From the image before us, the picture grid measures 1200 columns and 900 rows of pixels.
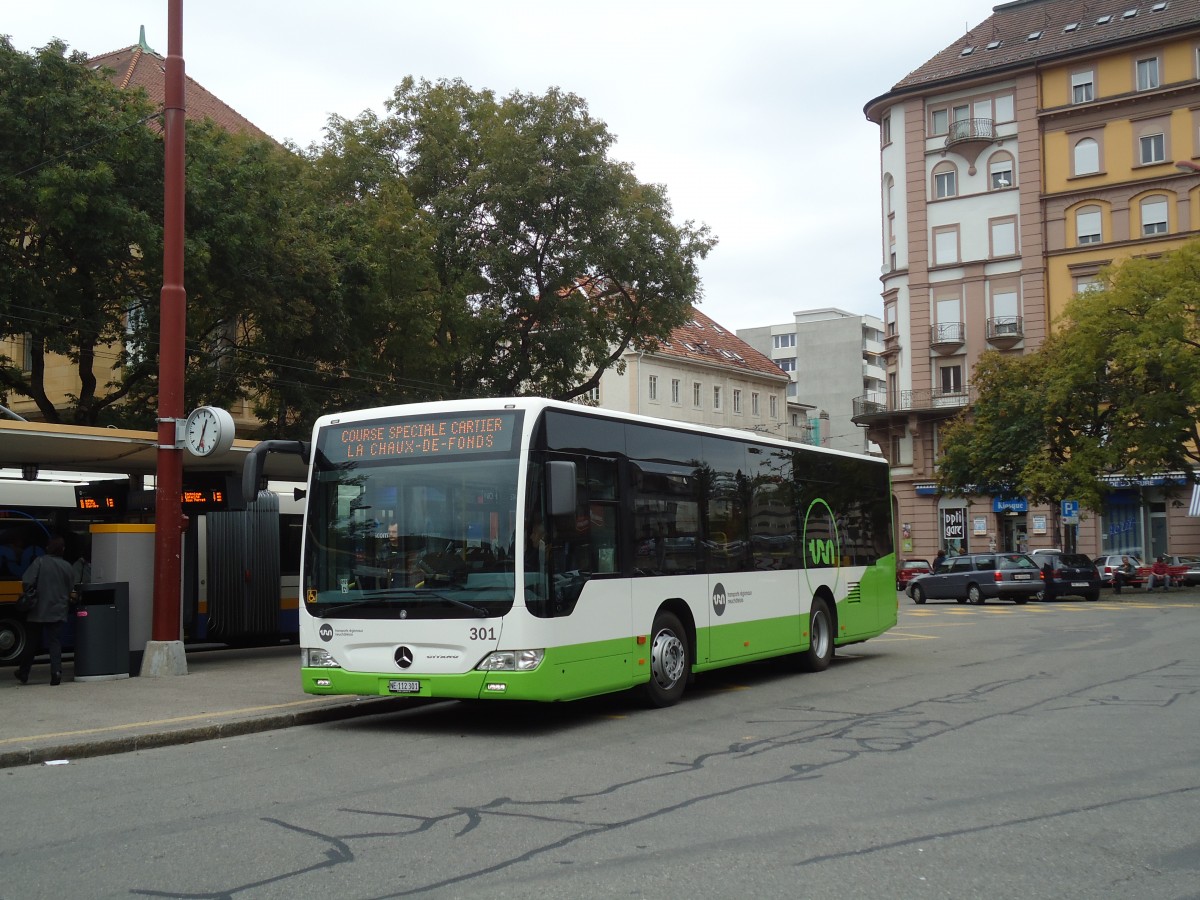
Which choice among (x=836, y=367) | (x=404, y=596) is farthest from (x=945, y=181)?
(x=404, y=596)

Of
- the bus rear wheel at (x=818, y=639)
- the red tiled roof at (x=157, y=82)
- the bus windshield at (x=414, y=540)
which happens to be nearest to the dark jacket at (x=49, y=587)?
the bus windshield at (x=414, y=540)

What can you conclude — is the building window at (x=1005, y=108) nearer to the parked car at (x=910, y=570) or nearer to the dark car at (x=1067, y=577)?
the parked car at (x=910, y=570)

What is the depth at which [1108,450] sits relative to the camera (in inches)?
1642

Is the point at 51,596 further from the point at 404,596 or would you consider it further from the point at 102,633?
the point at 404,596

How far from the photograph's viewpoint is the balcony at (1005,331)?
57.0 meters

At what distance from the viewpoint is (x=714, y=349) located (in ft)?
253

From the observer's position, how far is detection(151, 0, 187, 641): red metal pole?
1499cm

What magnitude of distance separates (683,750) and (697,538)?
12.1 ft

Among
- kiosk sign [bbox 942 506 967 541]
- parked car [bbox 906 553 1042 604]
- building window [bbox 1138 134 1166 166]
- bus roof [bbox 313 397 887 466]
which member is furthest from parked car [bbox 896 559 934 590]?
bus roof [bbox 313 397 887 466]

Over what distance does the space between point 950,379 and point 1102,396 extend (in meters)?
16.3

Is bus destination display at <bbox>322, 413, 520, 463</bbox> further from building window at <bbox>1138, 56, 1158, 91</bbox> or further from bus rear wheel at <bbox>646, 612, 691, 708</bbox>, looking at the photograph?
building window at <bbox>1138, 56, 1158, 91</bbox>

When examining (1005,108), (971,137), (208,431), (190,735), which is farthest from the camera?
(1005,108)

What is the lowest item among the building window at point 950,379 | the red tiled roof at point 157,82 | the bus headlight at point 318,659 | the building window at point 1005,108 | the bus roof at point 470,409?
the bus headlight at point 318,659

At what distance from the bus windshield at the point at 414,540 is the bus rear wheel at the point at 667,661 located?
7.96ft
